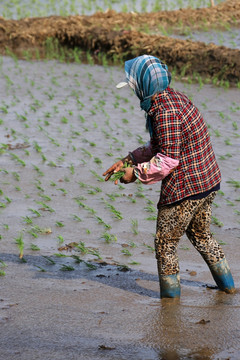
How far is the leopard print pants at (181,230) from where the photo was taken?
137 inches

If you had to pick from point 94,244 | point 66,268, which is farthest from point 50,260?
point 94,244

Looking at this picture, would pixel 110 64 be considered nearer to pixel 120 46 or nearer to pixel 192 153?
pixel 120 46

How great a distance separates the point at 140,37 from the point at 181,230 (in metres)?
8.16

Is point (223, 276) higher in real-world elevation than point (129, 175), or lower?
lower

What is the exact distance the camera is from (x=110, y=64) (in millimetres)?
11344

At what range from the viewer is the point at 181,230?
352cm

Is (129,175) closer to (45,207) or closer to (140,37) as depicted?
(45,207)

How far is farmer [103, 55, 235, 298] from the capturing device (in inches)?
127

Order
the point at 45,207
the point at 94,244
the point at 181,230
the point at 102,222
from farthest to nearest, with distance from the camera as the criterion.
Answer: the point at 45,207, the point at 102,222, the point at 94,244, the point at 181,230

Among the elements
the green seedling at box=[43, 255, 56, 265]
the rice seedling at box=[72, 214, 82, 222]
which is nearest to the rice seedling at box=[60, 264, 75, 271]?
the green seedling at box=[43, 255, 56, 265]

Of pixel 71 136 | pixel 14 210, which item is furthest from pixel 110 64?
pixel 14 210

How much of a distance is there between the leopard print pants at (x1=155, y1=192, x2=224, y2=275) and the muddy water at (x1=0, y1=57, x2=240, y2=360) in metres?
0.27

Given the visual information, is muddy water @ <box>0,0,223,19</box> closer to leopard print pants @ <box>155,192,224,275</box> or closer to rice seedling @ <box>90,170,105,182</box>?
rice seedling @ <box>90,170,105,182</box>

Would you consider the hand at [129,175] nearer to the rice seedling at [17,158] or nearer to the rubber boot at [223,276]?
the rubber boot at [223,276]
